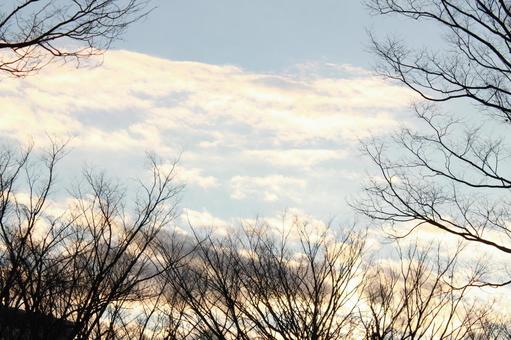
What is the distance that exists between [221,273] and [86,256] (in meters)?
4.08

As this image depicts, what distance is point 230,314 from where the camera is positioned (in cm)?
1170

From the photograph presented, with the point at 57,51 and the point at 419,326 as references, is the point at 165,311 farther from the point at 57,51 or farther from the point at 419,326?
the point at 57,51

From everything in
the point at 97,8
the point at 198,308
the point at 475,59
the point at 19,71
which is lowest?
the point at 198,308

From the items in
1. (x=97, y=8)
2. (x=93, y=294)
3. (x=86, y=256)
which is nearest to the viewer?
(x=97, y=8)

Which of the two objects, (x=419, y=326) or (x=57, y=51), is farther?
(x=419, y=326)

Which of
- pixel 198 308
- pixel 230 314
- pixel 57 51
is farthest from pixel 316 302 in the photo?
pixel 57 51

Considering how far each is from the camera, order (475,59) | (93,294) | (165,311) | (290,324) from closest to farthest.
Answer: (475,59)
(290,324)
(93,294)
(165,311)

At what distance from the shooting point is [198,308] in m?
11.0

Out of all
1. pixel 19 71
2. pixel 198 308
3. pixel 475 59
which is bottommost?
pixel 198 308

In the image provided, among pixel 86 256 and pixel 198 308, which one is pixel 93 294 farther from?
pixel 198 308

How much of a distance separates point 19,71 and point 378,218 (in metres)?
7.02

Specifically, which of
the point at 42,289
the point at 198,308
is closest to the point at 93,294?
the point at 42,289

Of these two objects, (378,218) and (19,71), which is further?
(378,218)

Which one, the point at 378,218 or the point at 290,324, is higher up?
the point at 378,218
